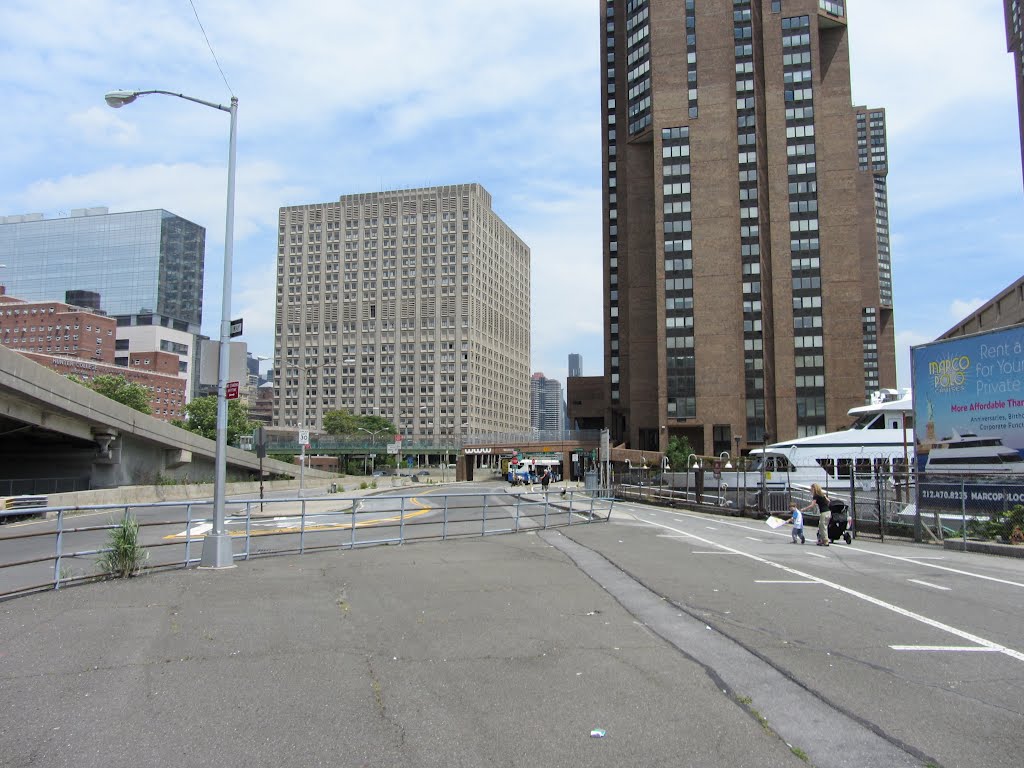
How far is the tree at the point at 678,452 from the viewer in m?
73.6

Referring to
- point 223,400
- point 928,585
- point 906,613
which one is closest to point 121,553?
point 223,400

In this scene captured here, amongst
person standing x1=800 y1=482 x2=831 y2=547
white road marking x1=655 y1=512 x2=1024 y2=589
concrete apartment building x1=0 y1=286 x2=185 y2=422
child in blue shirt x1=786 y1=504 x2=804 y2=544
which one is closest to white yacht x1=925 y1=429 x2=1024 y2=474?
person standing x1=800 y1=482 x2=831 y2=547

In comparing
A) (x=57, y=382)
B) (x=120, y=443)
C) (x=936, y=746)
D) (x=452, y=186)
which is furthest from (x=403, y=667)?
(x=452, y=186)

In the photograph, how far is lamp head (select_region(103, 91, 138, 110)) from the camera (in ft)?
42.2

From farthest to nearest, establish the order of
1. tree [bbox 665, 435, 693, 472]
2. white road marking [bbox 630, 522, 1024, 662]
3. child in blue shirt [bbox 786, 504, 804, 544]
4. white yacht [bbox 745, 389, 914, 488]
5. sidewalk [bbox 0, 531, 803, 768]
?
tree [bbox 665, 435, 693, 472]
white yacht [bbox 745, 389, 914, 488]
child in blue shirt [bbox 786, 504, 804, 544]
white road marking [bbox 630, 522, 1024, 662]
sidewalk [bbox 0, 531, 803, 768]

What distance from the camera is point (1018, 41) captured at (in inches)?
4916

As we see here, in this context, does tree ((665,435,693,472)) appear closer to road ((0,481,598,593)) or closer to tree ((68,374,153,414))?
road ((0,481,598,593))

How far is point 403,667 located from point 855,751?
3497 mm

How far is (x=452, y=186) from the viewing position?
181 m

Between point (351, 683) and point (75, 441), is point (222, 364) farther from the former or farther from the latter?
point (75, 441)

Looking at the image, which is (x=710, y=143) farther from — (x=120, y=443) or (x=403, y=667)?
(x=403, y=667)

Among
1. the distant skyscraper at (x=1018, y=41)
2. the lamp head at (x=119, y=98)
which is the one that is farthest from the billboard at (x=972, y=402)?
the distant skyscraper at (x=1018, y=41)

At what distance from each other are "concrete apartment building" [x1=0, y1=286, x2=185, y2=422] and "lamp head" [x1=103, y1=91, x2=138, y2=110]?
15813 cm

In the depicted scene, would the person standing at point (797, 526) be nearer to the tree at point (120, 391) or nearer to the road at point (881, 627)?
the road at point (881, 627)
